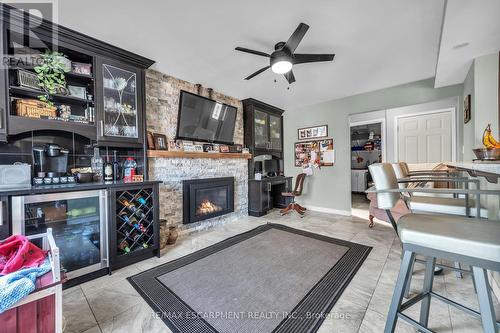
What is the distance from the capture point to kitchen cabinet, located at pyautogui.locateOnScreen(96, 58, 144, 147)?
230 centimetres

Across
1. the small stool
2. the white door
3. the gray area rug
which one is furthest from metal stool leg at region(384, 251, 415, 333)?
the white door

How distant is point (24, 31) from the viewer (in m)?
1.88

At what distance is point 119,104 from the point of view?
2.47 metres

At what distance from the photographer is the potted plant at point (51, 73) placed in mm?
2008

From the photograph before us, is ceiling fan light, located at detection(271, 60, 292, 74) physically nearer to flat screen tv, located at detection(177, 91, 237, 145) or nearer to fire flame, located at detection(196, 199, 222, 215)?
flat screen tv, located at detection(177, 91, 237, 145)

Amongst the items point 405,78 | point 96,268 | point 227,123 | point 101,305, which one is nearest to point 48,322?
point 101,305

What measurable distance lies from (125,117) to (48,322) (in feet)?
6.83

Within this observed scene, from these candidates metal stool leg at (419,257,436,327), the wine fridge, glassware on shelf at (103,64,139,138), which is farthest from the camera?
glassware on shelf at (103,64,139,138)

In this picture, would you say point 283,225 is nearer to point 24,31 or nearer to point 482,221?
point 482,221

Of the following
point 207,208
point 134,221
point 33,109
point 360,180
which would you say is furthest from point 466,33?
point 360,180

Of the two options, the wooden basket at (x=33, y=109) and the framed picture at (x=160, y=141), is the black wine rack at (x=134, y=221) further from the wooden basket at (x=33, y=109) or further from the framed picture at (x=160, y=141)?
the wooden basket at (x=33, y=109)

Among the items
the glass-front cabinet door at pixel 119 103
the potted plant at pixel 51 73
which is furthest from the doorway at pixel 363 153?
the potted plant at pixel 51 73

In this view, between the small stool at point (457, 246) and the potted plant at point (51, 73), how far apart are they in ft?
10.3

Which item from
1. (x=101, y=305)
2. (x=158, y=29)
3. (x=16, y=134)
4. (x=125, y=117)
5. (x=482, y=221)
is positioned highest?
(x=158, y=29)
